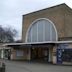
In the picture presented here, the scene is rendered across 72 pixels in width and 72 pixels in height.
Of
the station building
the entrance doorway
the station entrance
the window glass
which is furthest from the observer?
the station entrance

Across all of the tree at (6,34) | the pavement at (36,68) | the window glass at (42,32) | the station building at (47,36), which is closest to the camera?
the pavement at (36,68)

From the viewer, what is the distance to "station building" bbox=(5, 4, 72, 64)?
1307 inches

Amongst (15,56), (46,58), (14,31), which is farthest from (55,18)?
(14,31)

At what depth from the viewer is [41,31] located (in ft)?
136

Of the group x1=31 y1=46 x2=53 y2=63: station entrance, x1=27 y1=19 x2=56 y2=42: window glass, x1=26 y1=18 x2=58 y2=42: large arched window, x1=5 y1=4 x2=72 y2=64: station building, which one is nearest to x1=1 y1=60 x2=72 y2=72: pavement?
x1=5 y1=4 x2=72 y2=64: station building

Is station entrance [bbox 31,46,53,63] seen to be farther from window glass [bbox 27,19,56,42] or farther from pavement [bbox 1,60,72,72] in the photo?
pavement [bbox 1,60,72,72]

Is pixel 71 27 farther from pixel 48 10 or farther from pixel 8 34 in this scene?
pixel 8 34

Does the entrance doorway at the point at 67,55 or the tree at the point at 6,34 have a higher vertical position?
the tree at the point at 6,34

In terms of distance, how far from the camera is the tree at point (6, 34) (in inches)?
2910

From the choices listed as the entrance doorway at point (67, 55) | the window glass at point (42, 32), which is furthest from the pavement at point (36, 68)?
the window glass at point (42, 32)

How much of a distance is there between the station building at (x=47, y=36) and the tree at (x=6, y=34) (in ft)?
96.0

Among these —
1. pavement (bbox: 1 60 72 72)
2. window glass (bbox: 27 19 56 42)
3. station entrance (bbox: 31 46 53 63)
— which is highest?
window glass (bbox: 27 19 56 42)

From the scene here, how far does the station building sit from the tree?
1152 inches

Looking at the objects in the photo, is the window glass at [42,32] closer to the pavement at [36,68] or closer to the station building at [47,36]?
the station building at [47,36]
